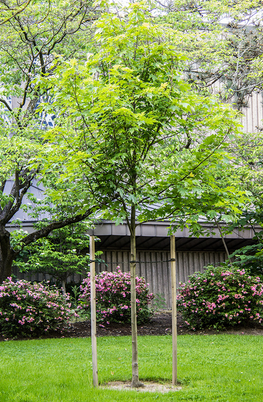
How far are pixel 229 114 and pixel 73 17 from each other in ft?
23.6

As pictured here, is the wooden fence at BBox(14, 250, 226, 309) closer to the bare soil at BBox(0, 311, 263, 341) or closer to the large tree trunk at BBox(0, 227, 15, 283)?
the bare soil at BBox(0, 311, 263, 341)

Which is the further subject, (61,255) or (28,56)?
(61,255)

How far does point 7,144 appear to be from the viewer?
29.3 feet

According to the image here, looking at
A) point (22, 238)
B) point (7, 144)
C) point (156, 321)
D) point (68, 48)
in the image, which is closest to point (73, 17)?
point (68, 48)

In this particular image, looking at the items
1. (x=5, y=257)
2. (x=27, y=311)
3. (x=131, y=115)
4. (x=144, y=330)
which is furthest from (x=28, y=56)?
(x=144, y=330)

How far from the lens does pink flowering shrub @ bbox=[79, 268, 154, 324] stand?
35.1 feet

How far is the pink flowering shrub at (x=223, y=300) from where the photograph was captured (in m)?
10.0

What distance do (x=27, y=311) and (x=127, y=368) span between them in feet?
12.8

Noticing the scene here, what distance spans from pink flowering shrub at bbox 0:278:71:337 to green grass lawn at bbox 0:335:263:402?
2.07 ft

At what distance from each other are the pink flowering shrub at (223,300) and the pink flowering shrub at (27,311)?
3.19 metres

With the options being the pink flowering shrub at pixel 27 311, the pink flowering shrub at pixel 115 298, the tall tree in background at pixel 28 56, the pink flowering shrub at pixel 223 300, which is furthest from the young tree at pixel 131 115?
the pink flowering shrub at pixel 115 298

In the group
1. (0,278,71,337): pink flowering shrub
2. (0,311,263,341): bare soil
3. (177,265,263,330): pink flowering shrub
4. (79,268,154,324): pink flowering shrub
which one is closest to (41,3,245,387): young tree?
(0,278,71,337): pink flowering shrub

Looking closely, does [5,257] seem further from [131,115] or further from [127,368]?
[131,115]

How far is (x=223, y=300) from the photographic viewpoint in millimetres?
10125
